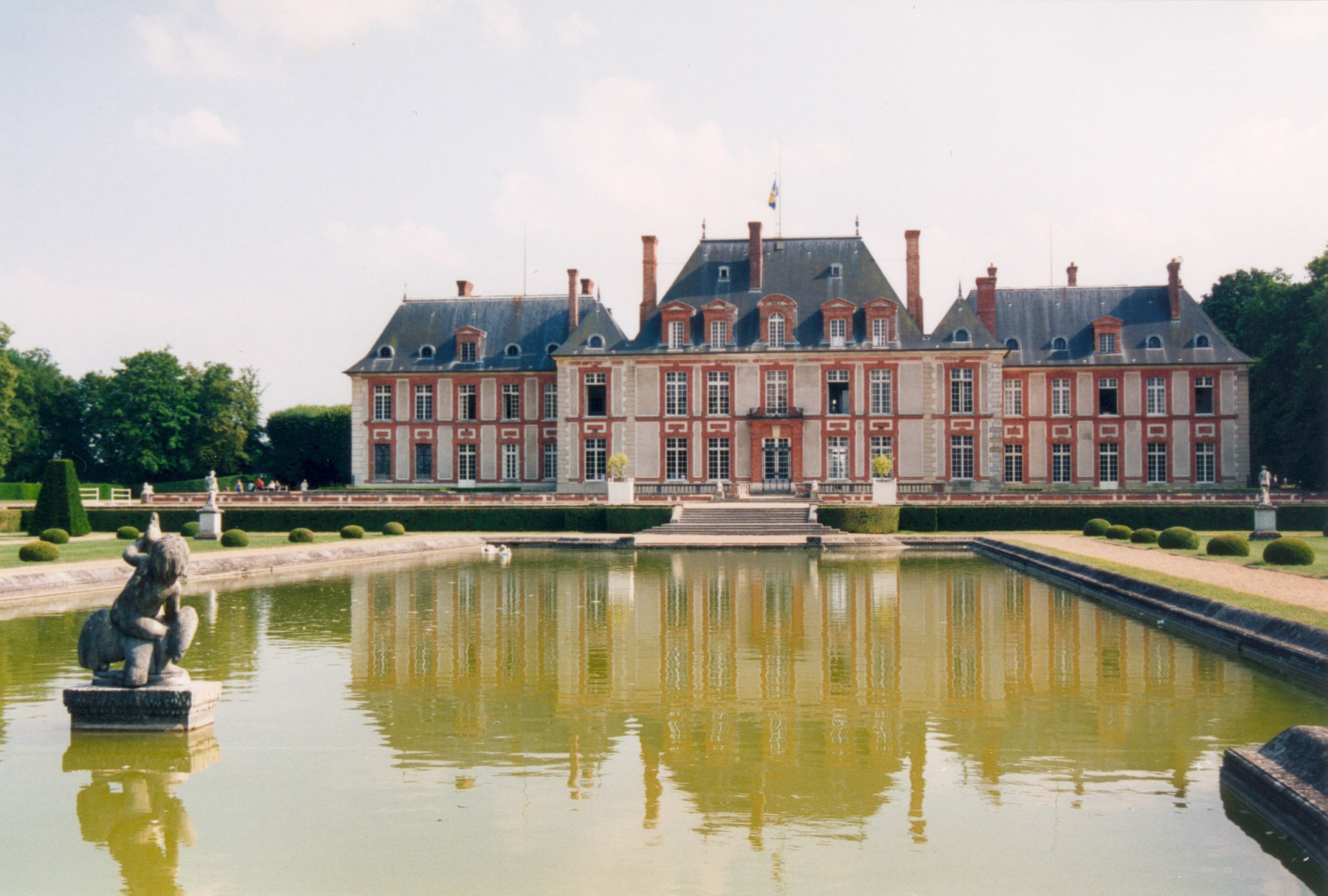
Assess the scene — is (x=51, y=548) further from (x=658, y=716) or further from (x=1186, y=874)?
(x=1186, y=874)

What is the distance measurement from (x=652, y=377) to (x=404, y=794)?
35608mm

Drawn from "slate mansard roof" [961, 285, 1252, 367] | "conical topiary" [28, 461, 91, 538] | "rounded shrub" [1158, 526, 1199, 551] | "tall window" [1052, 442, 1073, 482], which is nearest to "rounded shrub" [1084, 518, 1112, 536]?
"rounded shrub" [1158, 526, 1199, 551]

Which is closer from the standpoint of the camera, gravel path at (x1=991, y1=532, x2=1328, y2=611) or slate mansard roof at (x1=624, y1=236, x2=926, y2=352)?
gravel path at (x1=991, y1=532, x2=1328, y2=611)

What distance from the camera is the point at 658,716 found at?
7781mm

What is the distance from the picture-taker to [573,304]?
4491 centimetres

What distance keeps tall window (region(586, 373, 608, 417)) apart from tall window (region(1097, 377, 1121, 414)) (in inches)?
766

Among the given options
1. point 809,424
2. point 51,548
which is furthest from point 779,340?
point 51,548

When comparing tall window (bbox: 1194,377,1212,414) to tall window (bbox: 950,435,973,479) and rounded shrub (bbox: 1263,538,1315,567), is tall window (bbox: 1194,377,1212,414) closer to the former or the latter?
tall window (bbox: 950,435,973,479)

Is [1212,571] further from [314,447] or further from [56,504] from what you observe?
[314,447]

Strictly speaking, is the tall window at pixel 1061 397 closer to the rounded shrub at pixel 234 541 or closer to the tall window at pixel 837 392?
the tall window at pixel 837 392

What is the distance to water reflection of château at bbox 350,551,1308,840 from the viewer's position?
643cm

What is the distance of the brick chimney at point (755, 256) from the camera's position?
41.4 m

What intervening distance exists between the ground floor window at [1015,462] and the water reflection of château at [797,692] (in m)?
29.0

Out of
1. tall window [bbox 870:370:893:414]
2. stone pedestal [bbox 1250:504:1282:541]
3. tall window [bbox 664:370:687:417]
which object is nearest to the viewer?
stone pedestal [bbox 1250:504:1282:541]
